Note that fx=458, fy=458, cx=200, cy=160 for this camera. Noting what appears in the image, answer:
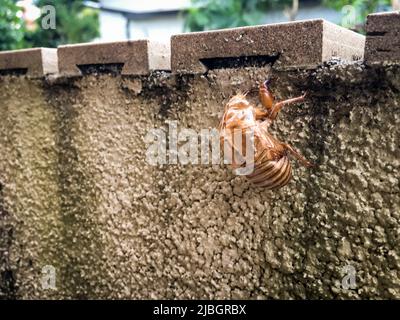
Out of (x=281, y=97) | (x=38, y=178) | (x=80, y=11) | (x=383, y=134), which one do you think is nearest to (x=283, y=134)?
(x=281, y=97)

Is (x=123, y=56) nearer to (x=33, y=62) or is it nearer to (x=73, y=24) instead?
(x=33, y=62)

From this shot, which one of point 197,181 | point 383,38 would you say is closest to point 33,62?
point 197,181

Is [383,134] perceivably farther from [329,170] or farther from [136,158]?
[136,158]

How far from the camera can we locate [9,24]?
3.60 metres

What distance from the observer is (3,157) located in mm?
2586

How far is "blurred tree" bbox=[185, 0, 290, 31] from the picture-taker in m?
7.90

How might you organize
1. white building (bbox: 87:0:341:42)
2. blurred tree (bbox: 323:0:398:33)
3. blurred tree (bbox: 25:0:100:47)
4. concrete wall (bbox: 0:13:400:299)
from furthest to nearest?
white building (bbox: 87:0:341:42), blurred tree (bbox: 25:0:100:47), blurred tree (bbox: 323:0:398:33), concrete wall (bbox: 0:13:400:299)

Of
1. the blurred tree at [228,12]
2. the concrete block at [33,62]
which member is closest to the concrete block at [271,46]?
the concrete block at [33,62]

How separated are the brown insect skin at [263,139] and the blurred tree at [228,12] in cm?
646

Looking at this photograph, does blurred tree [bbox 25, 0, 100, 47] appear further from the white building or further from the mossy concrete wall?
the mossy concrete wall

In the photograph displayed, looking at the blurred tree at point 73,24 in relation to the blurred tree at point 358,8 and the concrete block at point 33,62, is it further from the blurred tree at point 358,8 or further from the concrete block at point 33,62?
the concrete block at point 33,62

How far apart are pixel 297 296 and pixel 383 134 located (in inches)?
28.0

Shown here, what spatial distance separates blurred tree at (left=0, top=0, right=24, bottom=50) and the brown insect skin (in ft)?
8.07

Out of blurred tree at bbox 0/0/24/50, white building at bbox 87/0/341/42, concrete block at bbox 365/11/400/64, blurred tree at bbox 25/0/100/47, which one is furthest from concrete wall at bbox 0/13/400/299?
white building at bbox 87/0/341/42
